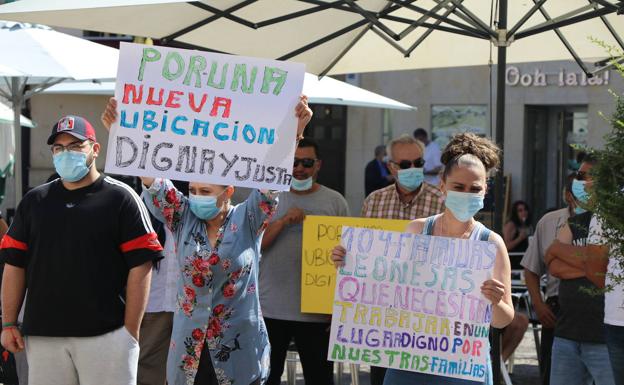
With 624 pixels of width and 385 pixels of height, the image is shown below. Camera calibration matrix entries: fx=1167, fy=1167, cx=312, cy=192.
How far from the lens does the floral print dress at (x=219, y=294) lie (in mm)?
5516

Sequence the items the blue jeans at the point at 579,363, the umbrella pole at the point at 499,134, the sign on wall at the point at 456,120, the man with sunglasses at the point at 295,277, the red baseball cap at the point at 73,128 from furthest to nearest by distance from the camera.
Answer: the sign on wall at the point at 456,120
the man with sunglasses at the point at 295,277
the umbrella pole at the point at 499,134
the blue jeans at the point at 579,363
the red baseball cap at the point at 73,128

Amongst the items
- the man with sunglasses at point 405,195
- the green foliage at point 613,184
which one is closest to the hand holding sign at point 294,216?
the man with sunglasses at point 405,195

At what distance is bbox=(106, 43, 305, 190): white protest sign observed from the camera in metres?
5.36

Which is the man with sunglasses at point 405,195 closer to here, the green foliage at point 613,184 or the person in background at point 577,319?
the person in background at point 577,319

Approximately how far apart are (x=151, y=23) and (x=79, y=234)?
5.87 feet

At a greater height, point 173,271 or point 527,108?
point 527,108

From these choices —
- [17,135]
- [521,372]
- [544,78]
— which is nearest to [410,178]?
[521,372]

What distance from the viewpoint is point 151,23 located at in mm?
6887

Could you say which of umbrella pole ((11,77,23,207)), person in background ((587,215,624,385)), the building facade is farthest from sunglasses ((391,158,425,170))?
the building facade

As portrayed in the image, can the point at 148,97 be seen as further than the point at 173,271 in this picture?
No

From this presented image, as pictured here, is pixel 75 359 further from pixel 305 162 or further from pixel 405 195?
pixel 405 195

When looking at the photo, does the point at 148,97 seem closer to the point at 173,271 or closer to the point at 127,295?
the point at 127,295

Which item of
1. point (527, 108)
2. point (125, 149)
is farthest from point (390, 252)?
point (527, 108)

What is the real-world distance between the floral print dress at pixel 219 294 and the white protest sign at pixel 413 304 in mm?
511
